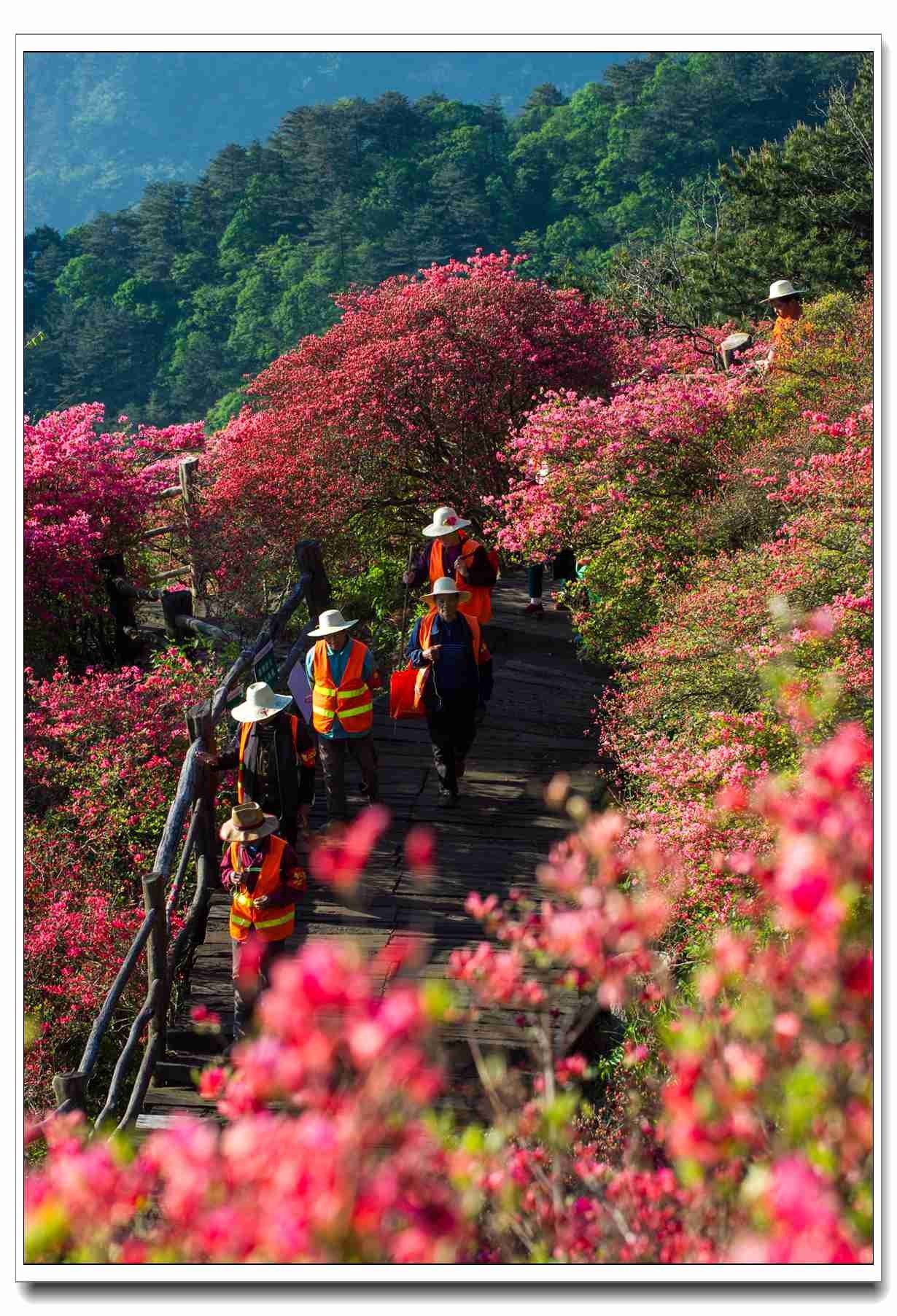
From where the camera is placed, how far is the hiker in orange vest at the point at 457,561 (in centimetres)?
754

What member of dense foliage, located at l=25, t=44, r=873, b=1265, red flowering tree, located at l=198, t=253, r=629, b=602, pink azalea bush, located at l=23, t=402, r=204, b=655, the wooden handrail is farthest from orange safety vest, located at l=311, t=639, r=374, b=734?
pink azalea bush, located at l=23, t=402, r=204, b=655

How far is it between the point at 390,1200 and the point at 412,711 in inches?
180

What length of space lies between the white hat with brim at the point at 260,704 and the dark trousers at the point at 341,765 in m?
0.79

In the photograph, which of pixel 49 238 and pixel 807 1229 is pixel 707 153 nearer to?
pixel 49 238

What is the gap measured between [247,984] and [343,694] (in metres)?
1.87

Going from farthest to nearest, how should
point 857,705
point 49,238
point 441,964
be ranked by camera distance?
point 49,238
point 441,964
point 857,705

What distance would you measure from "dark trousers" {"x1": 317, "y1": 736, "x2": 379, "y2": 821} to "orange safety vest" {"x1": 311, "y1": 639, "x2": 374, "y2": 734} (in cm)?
11

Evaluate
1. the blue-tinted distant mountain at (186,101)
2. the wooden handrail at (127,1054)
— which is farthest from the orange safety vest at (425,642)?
the blue-tinted distant mountain at (186,101)

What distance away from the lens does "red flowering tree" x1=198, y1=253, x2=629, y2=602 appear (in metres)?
10.9

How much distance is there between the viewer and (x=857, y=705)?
525 cm
